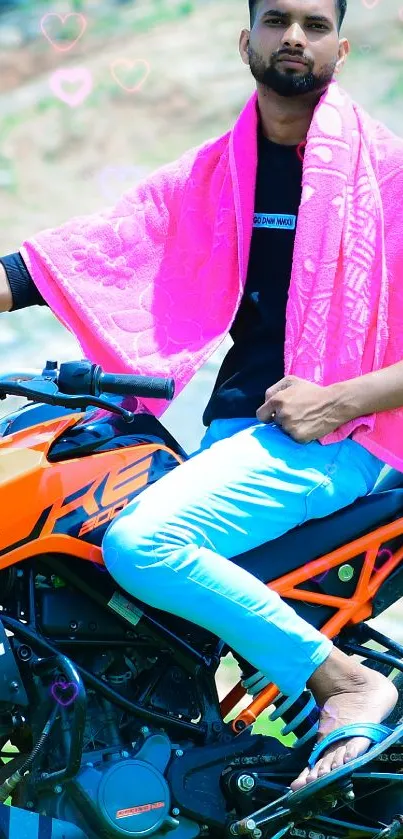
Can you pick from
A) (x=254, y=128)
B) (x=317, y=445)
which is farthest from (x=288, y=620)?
(x=254, y=128)

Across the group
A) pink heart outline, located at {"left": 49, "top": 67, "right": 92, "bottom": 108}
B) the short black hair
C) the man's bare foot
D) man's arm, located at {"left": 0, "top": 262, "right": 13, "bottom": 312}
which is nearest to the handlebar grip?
man's arm, located at {"left": 0, "top": 262, "right": 13, "bottom": 312}

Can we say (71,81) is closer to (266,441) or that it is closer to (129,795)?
(266,441)

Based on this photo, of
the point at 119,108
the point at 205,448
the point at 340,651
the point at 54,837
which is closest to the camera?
the point at 54,837

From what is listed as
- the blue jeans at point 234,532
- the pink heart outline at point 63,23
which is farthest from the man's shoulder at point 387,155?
the pink heart outline at point 63,23

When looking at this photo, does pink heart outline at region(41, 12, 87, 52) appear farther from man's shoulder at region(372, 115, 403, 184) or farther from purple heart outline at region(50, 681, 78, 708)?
purple heart outline at region(50, 681, 78, 708)

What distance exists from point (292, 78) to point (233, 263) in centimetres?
43

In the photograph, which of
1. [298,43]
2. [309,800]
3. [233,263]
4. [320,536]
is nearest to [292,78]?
[298,43]

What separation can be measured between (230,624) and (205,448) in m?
0.48

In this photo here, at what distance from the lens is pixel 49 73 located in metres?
8.21

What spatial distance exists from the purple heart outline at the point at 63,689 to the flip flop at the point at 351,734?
1.64 feet

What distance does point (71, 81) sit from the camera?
316 inches

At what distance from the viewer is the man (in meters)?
2.54

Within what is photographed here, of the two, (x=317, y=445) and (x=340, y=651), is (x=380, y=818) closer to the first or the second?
(x=340, y=651)

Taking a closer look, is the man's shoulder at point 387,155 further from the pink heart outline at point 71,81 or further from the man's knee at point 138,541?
the pink heart outline at point 71,81
